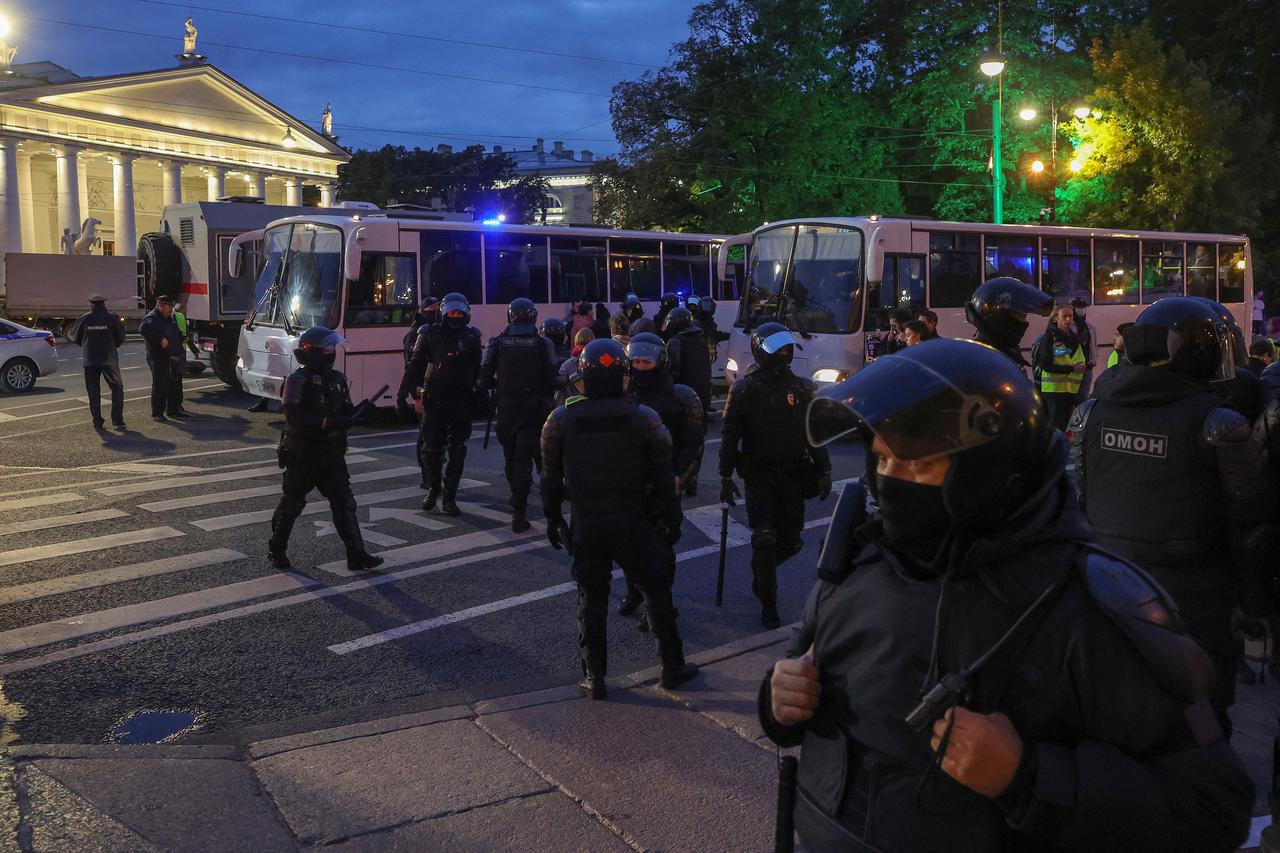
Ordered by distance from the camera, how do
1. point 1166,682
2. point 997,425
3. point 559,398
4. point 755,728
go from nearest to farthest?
point 1166,682, point 997,425, point 755,728, point 559,398

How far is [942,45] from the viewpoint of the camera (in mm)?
34188

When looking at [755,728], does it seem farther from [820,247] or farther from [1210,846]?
[820,247]

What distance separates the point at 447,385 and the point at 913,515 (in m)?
8.76

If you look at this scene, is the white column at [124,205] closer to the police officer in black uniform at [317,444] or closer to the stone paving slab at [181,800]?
the police officer in black uniform at [317,444]

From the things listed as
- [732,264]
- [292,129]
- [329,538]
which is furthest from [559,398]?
[292,129]

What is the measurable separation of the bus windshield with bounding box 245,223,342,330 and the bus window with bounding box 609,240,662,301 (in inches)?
230

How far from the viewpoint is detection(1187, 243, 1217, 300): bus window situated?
74.0ft

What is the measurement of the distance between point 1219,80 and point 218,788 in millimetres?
42454

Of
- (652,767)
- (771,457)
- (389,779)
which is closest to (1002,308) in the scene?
(771,457)

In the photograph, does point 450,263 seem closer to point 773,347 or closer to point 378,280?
point 378,280

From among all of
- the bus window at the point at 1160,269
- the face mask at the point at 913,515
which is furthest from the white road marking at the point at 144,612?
the bus window at the point at 1160,269

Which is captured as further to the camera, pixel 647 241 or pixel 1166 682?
pixel 647 241

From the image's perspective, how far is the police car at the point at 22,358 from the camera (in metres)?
20.3

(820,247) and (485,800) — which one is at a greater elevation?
(820,247)
